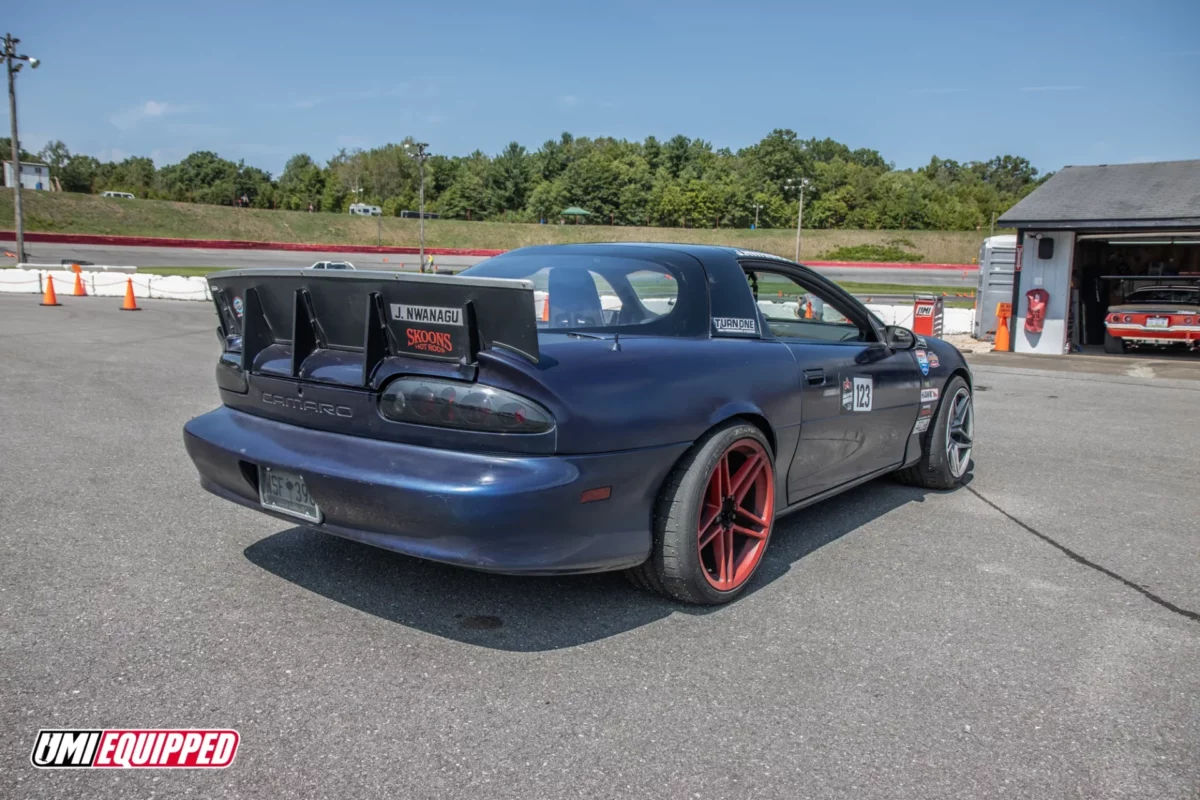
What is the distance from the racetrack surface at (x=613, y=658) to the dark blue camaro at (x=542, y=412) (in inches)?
13.1

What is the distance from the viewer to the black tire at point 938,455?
515cm

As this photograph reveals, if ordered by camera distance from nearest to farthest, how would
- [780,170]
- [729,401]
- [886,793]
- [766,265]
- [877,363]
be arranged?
[886,793]
[729,401]
[766,265]
[877,363]
[780,170]

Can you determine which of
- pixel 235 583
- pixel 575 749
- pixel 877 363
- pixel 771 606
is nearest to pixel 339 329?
pixel 235 583

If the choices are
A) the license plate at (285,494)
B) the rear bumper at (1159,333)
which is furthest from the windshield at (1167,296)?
the license plate at (285,494)

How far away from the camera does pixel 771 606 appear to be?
3436 mm

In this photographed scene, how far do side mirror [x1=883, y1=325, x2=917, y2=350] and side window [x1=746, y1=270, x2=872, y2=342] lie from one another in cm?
13

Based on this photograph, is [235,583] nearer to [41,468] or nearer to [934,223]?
[41,468]

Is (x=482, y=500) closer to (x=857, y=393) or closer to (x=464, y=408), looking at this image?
(x=464, y=408)

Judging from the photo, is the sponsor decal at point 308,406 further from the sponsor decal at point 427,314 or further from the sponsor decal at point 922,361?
the sponsor decal at point 922,361

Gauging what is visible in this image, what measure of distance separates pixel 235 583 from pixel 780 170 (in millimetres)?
109271

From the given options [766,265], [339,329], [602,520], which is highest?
[766,265]

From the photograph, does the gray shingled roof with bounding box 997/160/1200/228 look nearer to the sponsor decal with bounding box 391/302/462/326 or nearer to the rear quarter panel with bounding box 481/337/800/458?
the rear quarter panel with bounding box 481/337/800/458

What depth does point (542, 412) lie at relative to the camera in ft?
9.18

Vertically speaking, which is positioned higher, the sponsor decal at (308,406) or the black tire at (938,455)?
the sponsor decal at (308,406)
